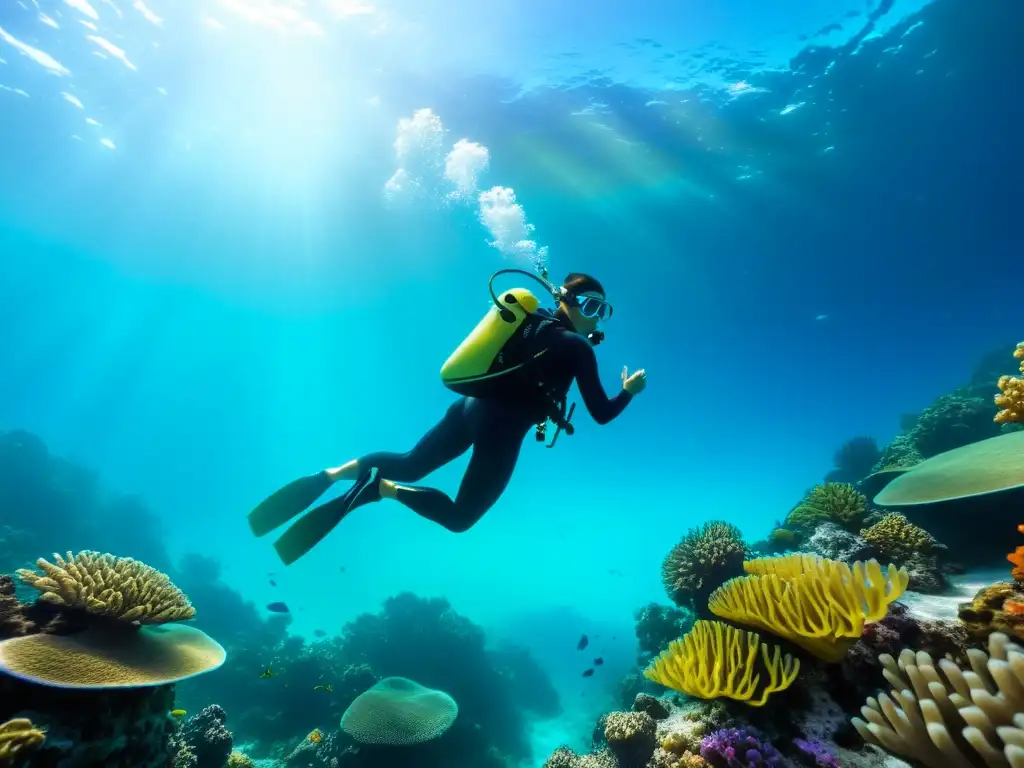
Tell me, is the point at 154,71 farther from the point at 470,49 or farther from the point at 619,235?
the point at 619,235

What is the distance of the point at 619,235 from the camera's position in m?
27.4

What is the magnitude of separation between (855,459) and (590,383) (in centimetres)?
2078

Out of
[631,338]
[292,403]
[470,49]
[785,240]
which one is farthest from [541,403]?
[292,403]

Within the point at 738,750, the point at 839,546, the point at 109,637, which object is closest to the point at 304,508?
the point at 109,637

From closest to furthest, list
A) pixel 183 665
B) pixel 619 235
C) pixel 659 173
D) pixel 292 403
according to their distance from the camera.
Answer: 1. pixel 183 665
2. pixel 659 173
3. pixel 619 235
4. pixel 292 403

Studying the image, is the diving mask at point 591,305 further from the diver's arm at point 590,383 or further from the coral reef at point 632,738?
the coral reef at point 632,738

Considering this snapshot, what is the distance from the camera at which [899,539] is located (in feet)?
17.0

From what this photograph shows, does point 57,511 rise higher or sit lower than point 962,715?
A: higher

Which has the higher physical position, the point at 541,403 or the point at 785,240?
the point at 785,240

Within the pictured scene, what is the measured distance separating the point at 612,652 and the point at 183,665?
140 feet

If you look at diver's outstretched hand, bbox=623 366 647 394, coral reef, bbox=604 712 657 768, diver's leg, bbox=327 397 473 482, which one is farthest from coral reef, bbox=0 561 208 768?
diver's outstretched hand, bbox=623 366 647 394

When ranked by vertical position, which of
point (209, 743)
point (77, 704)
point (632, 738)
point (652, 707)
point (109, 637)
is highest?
point (109, 637)

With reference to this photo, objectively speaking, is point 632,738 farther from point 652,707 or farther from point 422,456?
point 422,456

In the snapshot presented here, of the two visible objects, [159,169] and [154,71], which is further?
[159,169]
